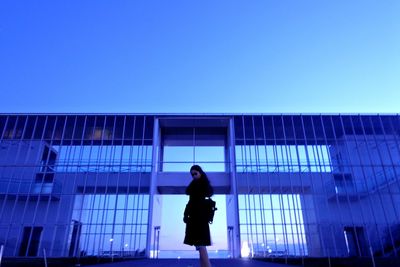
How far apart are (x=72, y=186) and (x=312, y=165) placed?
1679cm

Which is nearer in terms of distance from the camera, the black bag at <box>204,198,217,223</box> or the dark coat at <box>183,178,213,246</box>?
the dark coat at <box>183,178,213,246</box>

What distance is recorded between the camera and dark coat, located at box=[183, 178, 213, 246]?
145 inches

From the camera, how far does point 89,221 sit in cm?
1862

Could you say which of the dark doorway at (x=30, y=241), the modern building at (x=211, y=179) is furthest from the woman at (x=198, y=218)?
the dark doorway at (x=30, y=241)

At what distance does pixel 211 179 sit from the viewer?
2095 cm

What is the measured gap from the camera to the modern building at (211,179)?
18.1 m

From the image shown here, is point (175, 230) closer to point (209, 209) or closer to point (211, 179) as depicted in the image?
point (211, 179)

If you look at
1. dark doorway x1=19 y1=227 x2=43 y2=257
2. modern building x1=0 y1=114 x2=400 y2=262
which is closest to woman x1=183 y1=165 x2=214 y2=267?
modern building x1=0 y1=114 x2=400 y2=262

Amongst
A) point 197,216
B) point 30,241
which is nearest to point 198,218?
point 197,216

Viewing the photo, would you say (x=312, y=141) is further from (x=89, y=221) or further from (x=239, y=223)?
(x=89, y=221)

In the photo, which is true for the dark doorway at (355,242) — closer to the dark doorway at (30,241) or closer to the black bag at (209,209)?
the black bag at (209,209)

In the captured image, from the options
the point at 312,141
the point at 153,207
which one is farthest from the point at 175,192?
the point at 312,141

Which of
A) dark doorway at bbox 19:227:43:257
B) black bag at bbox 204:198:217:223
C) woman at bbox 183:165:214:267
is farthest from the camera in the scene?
dark doorway at bbox 19:227:43:257

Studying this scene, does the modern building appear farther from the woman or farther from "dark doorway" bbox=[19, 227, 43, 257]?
the woman
